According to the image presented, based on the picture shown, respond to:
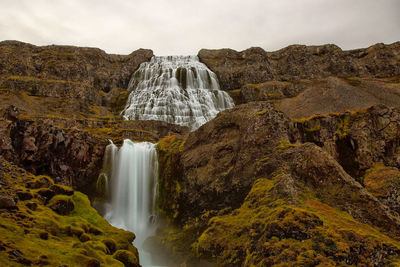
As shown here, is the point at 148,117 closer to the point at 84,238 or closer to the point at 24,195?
the point at 24,195

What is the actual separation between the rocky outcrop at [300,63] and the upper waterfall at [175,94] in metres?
7.31

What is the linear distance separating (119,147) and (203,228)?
1975 cm

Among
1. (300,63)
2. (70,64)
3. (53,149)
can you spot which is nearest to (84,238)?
(53,149)

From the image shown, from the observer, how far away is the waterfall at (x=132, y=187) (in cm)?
Result: 2828

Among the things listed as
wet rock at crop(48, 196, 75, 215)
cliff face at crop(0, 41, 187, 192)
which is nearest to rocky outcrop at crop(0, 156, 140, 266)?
wet rock at crop(48, 196, 75, 215)

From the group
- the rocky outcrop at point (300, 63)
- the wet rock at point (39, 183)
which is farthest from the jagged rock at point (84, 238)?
the rocky outcrop at point (300, 63)

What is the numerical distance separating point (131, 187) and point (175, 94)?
4110cm

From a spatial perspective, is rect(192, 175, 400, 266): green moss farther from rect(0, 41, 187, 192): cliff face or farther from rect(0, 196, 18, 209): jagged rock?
rect(0, 41, 187, 192): cliff face

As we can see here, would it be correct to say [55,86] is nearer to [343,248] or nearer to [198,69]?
[198,69]

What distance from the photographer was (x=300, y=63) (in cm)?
8875

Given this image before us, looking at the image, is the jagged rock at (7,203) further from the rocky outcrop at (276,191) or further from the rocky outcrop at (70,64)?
the rocky outcrop at (70,64)

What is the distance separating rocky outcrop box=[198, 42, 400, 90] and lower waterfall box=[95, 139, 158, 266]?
56.5m

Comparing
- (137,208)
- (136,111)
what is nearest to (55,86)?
(136,111)

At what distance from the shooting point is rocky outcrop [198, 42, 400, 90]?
8131 cm
